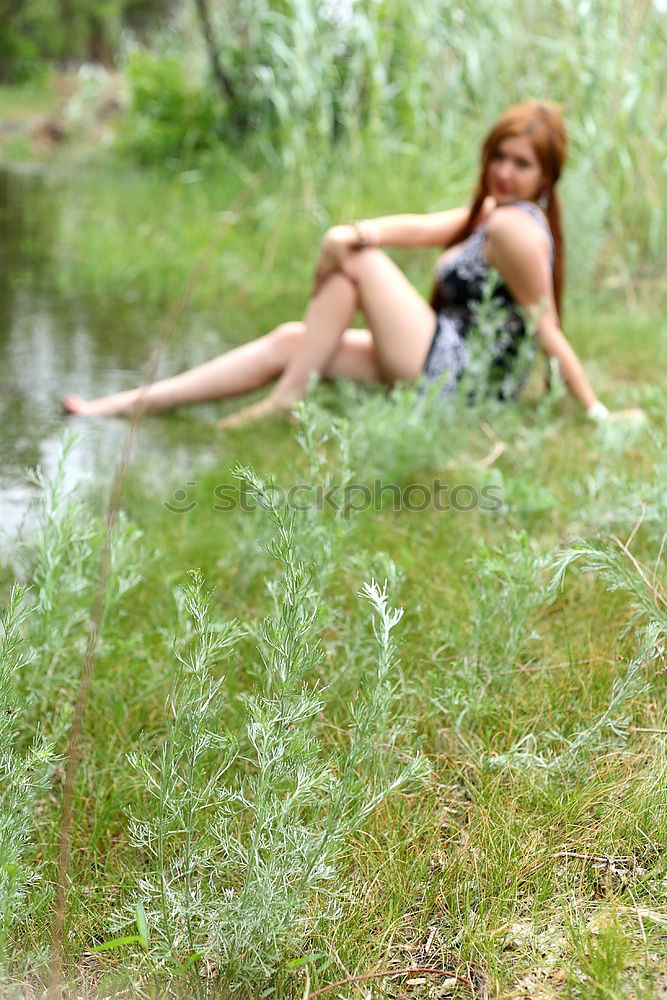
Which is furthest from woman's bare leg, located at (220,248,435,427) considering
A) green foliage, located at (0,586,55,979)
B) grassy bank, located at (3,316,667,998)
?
green foliage, located at (0,586,55,979)

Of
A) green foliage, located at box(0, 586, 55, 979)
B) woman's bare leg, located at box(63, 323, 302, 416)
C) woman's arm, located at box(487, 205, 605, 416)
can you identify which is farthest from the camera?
woman's bare leg, located at box(63, 323, 302, 416)

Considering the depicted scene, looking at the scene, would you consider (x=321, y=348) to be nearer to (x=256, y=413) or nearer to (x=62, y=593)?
(x=256, y=413)

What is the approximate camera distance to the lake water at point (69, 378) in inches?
106

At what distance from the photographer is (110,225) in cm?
644

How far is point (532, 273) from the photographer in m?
3.17

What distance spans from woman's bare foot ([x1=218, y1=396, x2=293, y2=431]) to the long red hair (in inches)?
41.0

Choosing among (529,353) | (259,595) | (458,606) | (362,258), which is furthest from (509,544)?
(362,258)

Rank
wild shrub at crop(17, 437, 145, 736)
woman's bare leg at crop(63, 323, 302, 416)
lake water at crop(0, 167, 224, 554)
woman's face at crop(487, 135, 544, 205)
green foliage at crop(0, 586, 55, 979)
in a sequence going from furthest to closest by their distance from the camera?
woman's bare leg at crop(63, 323, 302, 416) < woman's face at crop(487, 135, 544, 205) < lake water at crop(0, 167, 224, 554) < wild shrub at crop(17, 437, 145, 736) < green foliage at crop(0, 586, 55, 979)

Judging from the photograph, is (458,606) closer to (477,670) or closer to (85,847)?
(477,670)

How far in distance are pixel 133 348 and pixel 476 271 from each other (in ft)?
5.04

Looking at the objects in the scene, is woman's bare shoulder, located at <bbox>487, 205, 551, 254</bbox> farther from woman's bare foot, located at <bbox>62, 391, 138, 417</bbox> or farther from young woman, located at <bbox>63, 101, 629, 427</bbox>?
woman's bare foot, located at <bbox>62, 391, 138, 417</bbox>

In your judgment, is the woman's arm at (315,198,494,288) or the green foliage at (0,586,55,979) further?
the woman's arm at (315,198,494,288)

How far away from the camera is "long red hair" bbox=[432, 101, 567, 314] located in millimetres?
3193

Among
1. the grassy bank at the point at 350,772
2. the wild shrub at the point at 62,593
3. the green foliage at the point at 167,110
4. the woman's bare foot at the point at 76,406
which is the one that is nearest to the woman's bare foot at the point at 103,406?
the woman's bare foot at the point at 76,406
